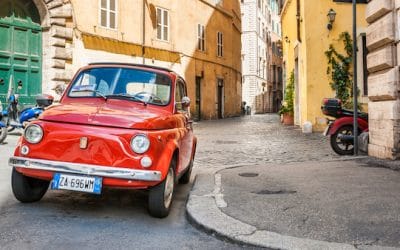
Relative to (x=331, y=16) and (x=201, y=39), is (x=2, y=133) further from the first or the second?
(x=201, y=39)

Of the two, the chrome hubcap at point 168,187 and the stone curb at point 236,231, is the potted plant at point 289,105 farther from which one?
the chrome hubcap at point 168,187

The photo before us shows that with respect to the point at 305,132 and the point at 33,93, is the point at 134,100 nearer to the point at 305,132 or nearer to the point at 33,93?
the point at 305,132

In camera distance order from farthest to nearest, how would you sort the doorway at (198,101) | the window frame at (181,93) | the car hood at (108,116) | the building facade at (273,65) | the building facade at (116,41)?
the building facade at (273,65) < the doorway at (198,101) < the building facade at (116,41) < the window frame at (181,93) < the car hood at (108,116)

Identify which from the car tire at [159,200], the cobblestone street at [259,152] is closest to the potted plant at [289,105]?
the cobblestone street at [259,152]

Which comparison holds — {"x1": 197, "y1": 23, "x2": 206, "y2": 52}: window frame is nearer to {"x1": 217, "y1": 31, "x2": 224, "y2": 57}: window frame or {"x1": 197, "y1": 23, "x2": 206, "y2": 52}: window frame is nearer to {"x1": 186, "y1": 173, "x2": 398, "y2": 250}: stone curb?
{"x1": 217, "y1": 31, "x2": 224, "y2": 57}: window frame

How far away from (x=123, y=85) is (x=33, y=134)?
4.54 feet

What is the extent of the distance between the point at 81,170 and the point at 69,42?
14901 millimetres

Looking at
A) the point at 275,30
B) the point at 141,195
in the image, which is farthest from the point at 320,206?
the point at 275,30

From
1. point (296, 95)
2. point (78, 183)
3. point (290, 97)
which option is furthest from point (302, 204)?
point (290, 97)

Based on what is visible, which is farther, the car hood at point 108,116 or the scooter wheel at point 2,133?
the scooter wheel at point 2,133

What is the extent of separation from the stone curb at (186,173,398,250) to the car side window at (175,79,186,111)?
121cm

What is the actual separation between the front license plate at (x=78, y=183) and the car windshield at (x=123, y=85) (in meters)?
1.26

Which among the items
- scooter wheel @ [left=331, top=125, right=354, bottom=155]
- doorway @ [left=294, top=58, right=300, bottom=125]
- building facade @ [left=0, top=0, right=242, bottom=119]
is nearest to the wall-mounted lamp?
doorway @ [left=294, top=58, right=300, bottom=125]

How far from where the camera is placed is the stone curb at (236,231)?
11.4ft
